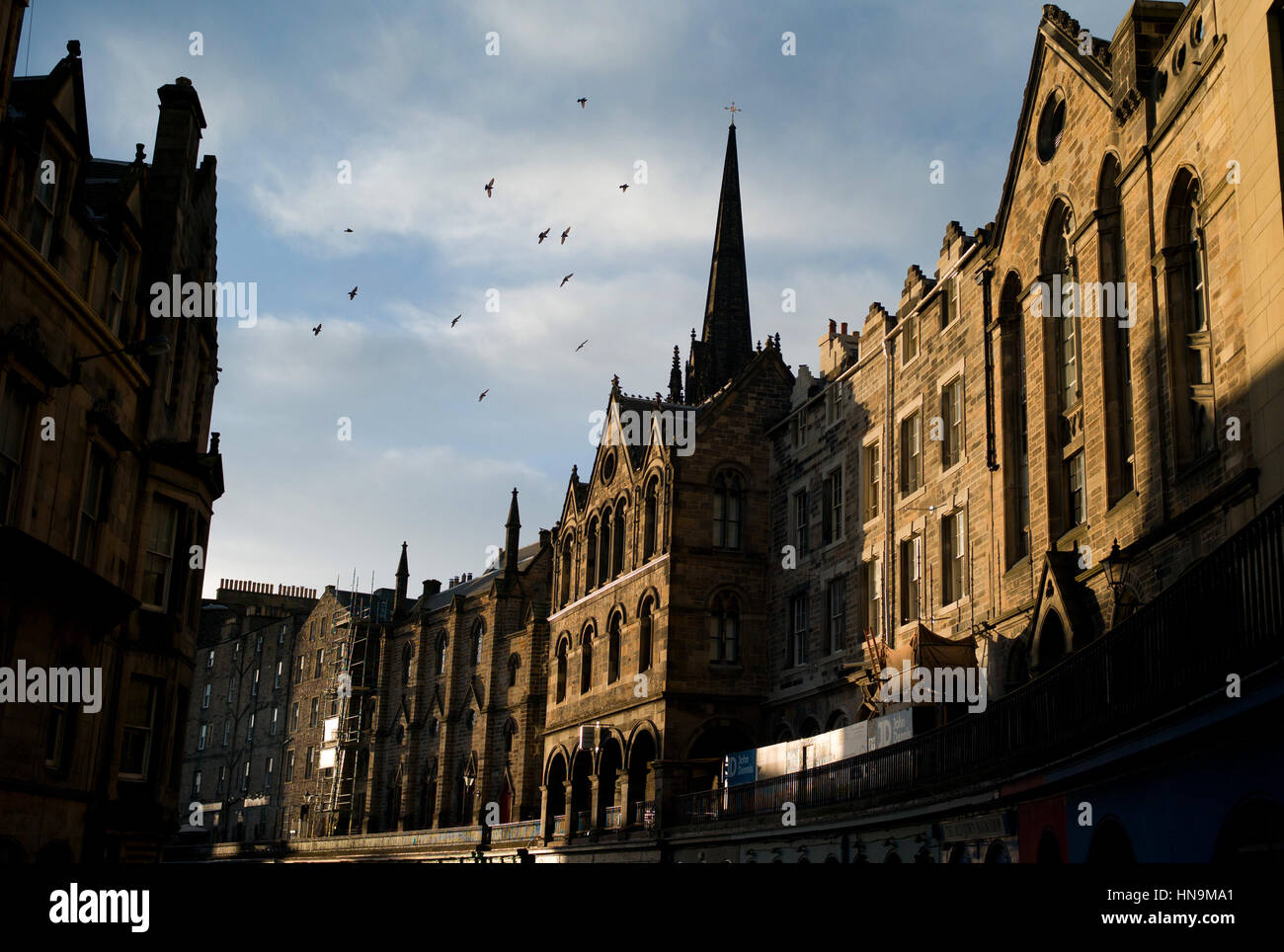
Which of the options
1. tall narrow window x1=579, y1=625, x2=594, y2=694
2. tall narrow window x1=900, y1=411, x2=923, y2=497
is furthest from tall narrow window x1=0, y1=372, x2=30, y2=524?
tall narrow window x1=579, y1=625, x2=594, y2=694

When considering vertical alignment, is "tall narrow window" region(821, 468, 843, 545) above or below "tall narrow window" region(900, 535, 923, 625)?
above

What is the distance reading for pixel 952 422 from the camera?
1340 inches

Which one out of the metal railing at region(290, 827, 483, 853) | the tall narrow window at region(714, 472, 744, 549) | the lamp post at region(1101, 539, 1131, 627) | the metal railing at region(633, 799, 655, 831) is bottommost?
the metal railing at region(290, 827, 483, 853)

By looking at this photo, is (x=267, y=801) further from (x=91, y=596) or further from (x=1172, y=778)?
(x=1172, y=778)

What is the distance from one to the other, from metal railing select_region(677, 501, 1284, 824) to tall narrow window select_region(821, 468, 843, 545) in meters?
12.6

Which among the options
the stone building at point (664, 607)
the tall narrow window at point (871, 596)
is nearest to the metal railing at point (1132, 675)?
the tall narrow window at point (871, 596)

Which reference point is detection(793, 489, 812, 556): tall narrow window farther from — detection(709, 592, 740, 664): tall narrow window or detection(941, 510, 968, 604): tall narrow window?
detection(941, 510, 968, 604): tall narrow window

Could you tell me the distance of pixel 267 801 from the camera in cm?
8831

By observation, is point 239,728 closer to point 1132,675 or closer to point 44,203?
point 44,203

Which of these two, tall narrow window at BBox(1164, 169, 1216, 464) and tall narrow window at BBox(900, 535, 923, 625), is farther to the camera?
tall narrow window at BBox(900, 535, 923, 625)

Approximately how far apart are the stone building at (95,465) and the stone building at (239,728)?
60.6 metres

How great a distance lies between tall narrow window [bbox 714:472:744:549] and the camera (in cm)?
4566

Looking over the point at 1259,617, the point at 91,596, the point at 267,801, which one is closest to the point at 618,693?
the point at 91,596
